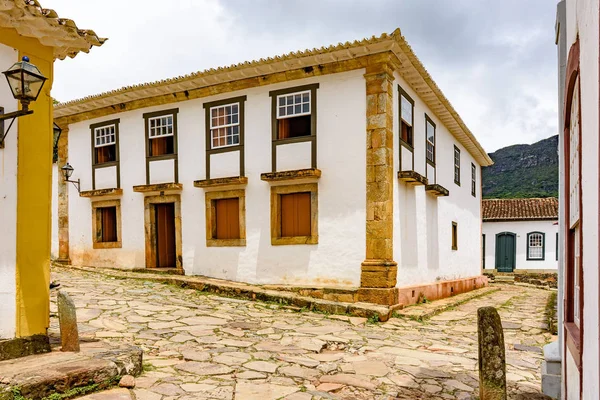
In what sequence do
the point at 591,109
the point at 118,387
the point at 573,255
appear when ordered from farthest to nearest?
the point at 118,387 → the point at 573,255 → the point at 591,109

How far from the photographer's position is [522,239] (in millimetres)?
25766

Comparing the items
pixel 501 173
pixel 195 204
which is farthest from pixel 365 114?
pixel 501 173

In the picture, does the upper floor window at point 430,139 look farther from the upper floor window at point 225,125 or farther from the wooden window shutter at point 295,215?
the upper floor window at point 225,125

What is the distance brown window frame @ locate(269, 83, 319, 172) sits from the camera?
10.8 m

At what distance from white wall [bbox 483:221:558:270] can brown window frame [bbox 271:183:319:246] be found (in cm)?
1817

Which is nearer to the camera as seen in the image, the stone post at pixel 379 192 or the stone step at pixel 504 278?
the stone post at pixel 379 192

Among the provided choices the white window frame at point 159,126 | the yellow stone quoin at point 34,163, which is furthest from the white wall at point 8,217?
the white window frame at point 159,126

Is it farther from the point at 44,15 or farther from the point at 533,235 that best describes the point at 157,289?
the point at 533,235

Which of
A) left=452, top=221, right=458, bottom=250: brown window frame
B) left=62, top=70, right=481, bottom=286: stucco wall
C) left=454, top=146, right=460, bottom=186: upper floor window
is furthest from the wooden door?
left=454, top=146, right=460, bottom=186: upper floor window

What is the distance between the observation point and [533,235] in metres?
25.7

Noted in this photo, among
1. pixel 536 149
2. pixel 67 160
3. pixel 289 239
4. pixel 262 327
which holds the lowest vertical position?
pixel 262 327

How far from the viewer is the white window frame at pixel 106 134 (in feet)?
45.6

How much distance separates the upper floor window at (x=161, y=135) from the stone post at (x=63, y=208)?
350 centimetres

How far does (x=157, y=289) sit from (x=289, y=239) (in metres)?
3.08
